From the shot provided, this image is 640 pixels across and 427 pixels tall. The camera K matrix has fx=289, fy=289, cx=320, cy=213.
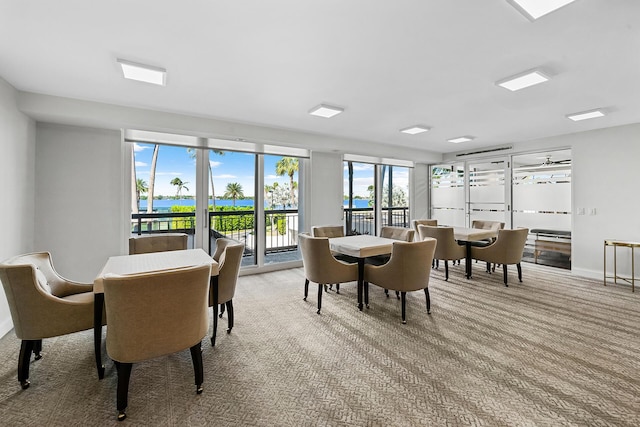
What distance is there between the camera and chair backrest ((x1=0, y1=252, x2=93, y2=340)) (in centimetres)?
189

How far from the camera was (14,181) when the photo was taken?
3090 mm

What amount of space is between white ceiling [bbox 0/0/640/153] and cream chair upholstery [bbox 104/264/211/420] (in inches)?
67.9

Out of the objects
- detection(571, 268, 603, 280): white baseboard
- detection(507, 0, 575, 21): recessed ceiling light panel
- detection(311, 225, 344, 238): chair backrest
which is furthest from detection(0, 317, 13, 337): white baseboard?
detection(571, 268, 603, 280): white baseboard

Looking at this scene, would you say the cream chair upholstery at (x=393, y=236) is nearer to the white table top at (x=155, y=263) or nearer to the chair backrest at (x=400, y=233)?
the chair backrest at (x=400, y=233)

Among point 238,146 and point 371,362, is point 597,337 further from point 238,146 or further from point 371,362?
point 238,146

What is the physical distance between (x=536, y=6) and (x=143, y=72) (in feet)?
10.4

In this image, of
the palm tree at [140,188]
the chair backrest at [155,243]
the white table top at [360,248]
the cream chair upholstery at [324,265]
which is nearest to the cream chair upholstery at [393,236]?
the white table top at [360,248]

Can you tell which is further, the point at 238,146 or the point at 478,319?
the point at 238,146

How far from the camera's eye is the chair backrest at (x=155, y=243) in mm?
3402

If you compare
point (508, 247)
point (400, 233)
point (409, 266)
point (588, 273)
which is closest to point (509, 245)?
point (508, 247)

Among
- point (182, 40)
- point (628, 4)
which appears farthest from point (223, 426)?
point (628, 4)

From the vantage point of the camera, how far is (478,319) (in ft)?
10.4

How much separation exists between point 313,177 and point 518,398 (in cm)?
453

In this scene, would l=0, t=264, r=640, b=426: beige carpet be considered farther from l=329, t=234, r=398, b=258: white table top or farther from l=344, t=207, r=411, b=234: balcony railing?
l=344, t=207, r=411, b=234: balcony railing
